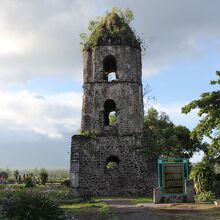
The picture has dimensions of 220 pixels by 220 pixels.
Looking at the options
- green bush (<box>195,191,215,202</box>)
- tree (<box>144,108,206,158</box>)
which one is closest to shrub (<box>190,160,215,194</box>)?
green bush (<box>195,191,215,202</box>)

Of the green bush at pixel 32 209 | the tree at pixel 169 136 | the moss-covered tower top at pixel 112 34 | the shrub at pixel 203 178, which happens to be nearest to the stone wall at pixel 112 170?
the shrub at pixel 203 178

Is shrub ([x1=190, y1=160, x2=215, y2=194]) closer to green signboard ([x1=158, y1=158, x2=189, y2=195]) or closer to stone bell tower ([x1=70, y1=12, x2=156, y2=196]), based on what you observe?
stone bell tower ([x1=70, y1=12, x2=156, y2=196])

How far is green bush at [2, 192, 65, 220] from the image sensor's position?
11.2 meters

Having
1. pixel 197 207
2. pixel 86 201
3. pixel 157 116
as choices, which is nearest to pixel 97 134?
pixel 86 201

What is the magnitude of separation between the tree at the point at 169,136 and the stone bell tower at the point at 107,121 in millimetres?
14202

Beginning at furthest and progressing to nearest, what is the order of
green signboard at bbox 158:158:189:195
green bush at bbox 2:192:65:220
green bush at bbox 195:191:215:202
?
1. green bush at bbox 195:191:215:202
2. green signboard at bbox 158:158:189:195
3. green bush at bbox 2:192:65:220

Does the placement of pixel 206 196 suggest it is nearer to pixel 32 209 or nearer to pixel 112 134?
pixel 112 134

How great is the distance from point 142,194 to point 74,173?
3488 mm

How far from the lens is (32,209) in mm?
11328

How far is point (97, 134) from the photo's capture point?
21891mm

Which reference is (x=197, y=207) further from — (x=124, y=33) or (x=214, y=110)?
(x=124, y=33)

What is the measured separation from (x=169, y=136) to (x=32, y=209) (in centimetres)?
2884

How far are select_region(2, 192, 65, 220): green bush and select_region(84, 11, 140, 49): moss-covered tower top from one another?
499 inches

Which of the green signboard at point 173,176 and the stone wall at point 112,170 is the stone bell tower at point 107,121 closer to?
the stone wall at point 112,170
